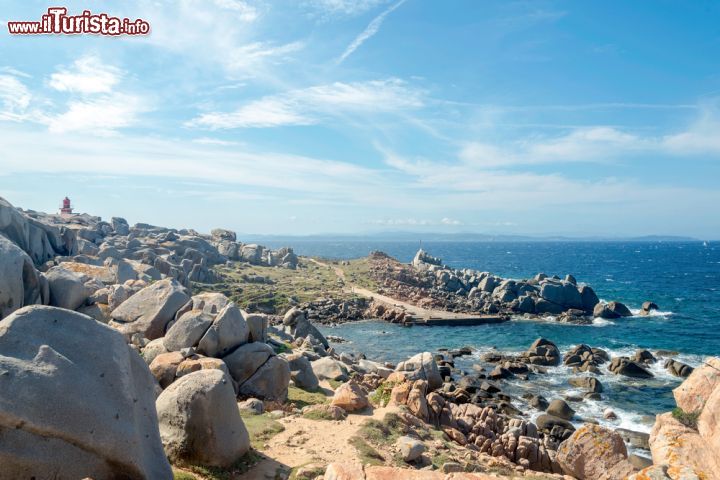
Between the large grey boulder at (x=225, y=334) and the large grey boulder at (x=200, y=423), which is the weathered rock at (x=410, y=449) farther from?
the large grey boulder at (x=225, y=334)

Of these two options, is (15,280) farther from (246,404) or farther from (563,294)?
(563,294)

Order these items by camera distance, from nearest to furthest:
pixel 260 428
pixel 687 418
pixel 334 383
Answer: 1. pixel 687 418
2. pixel 260 428
3. pixel 334 383

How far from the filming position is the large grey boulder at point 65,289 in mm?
21547

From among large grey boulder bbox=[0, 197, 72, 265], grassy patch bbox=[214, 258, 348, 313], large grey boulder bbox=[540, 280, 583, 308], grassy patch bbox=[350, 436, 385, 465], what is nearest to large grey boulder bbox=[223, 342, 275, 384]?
grassy patch bbox=[350, 436, 385, 465]

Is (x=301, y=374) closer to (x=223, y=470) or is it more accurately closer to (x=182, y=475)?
(x=223, y=470)

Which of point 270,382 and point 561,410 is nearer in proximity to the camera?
point 270,382

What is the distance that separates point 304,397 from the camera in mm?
23266

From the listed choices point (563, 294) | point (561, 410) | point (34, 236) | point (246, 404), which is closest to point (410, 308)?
point (563, 294)

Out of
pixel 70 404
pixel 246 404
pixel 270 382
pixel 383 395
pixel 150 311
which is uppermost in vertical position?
pixel 70 404

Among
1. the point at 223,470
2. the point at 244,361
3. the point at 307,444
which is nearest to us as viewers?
the point at 223,470

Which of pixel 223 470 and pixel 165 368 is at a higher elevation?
pixel 165 368

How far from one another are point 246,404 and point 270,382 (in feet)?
7.39

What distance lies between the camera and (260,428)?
17.0 m

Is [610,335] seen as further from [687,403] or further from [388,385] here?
[687,403]
